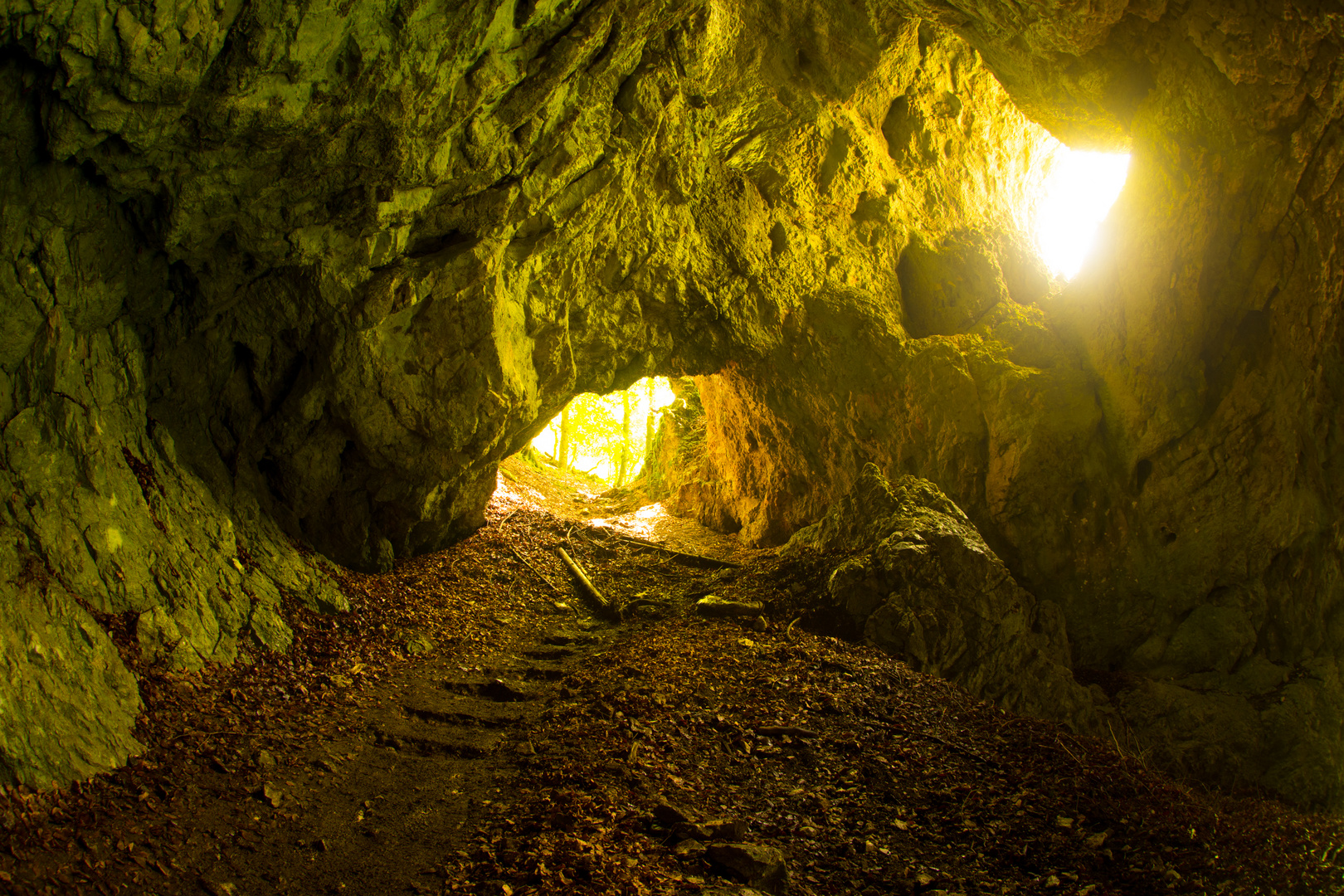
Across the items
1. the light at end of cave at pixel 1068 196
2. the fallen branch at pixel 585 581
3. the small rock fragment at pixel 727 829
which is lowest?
the fallen branch at pixel 585 581

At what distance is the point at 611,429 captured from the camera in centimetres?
2278

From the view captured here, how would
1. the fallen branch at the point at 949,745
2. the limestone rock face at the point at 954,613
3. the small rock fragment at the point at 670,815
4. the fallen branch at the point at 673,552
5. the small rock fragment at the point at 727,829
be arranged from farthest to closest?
the fallen branch at the point at 673,552 < the limestone rock face at the point at 954,613 < the fallen branch at the point at 949,745 < the small rock fragment at the point at 670,815 < the small rock fragment at the point at 727,829

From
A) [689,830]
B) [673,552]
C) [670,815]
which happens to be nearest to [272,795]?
[670,815]

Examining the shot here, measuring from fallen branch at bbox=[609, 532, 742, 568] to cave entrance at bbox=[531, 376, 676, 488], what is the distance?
7.57m

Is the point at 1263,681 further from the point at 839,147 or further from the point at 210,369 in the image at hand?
the point at 210,369

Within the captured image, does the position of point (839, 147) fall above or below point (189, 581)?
above

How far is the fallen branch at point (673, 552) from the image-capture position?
1145cm

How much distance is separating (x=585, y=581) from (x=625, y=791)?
630cm

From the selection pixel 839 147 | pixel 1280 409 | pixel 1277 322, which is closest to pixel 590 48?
pixel 839 147

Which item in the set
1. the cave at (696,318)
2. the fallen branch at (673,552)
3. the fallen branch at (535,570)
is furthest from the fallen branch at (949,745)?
the fallen branch at (535,570)

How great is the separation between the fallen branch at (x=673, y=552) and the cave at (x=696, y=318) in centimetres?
184

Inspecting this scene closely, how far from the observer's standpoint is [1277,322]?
8.02 meters

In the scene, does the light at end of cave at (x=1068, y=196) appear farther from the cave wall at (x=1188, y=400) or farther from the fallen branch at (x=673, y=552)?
the fallen branch at (x=673, y=552)

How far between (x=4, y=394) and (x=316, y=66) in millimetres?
3776
